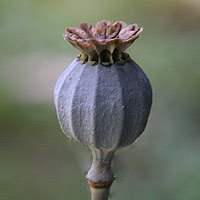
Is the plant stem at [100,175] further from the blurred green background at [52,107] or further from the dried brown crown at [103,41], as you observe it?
the blurred green background at [52,107]

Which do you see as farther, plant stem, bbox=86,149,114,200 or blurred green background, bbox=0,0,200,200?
blurred green background, bbox=0,0,200,200

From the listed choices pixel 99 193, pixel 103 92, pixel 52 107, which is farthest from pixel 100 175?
pixel 52 107

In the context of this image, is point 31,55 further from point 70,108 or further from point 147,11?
point 70,108

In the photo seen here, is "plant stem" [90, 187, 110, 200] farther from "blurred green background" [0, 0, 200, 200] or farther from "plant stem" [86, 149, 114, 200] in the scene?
"blurred green background" [0, 0, 200, 200]

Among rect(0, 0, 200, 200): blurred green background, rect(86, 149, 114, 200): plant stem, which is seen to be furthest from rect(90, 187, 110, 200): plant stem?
rect(0, 0, 200, 200): blurred green background

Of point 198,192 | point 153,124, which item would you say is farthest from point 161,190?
point 153,124

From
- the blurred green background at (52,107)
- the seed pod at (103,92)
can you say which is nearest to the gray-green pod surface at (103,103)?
the seed pod at (103,92)

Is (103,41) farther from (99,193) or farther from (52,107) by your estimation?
(52,107)

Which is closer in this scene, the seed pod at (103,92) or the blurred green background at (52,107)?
the seed pod at (103,92)
